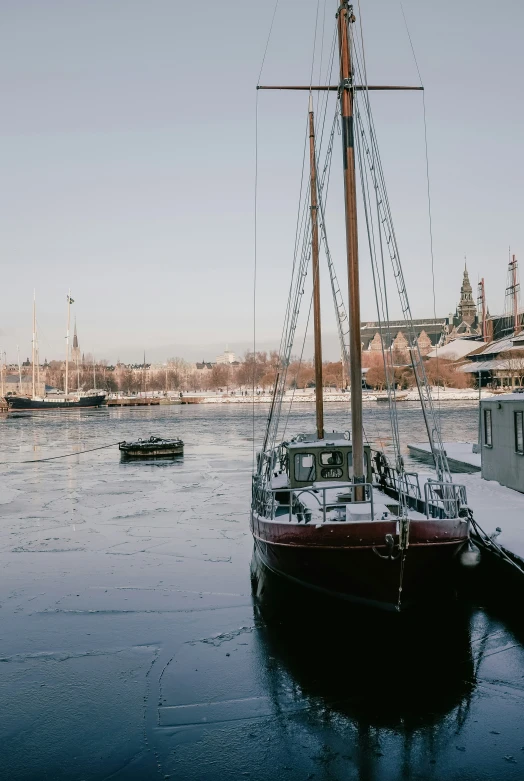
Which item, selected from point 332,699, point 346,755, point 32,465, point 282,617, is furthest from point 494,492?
point 32,465

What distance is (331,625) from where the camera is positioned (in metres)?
15.2

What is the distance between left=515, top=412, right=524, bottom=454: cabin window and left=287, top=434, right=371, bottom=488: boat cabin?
7991 millimetres

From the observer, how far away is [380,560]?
44.3 feet

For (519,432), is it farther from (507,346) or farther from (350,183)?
(507,346)

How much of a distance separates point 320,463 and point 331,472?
40 cm

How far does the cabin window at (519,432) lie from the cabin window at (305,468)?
9160mm

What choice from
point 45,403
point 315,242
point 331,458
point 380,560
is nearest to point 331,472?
point 331,458

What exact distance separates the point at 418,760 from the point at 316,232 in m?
19.2

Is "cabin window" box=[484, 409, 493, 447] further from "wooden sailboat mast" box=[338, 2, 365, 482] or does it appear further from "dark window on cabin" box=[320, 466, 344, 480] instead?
"wooden sailboat mast" box=[338, 2, 365, 482]

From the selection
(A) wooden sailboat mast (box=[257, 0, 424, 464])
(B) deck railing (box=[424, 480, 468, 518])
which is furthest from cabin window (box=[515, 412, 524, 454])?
(A) wooden sailboat mast (box=[257, 0, 424, 464])

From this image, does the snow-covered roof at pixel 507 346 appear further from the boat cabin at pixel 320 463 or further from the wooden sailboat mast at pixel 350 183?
the wooden sailboat mast at pixel 350 183

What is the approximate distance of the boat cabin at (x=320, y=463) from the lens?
18.9 m

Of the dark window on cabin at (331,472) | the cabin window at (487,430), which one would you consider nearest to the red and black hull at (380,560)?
the dark window on cabin at (331,472)

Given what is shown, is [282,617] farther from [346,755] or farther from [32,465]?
[32,465]
